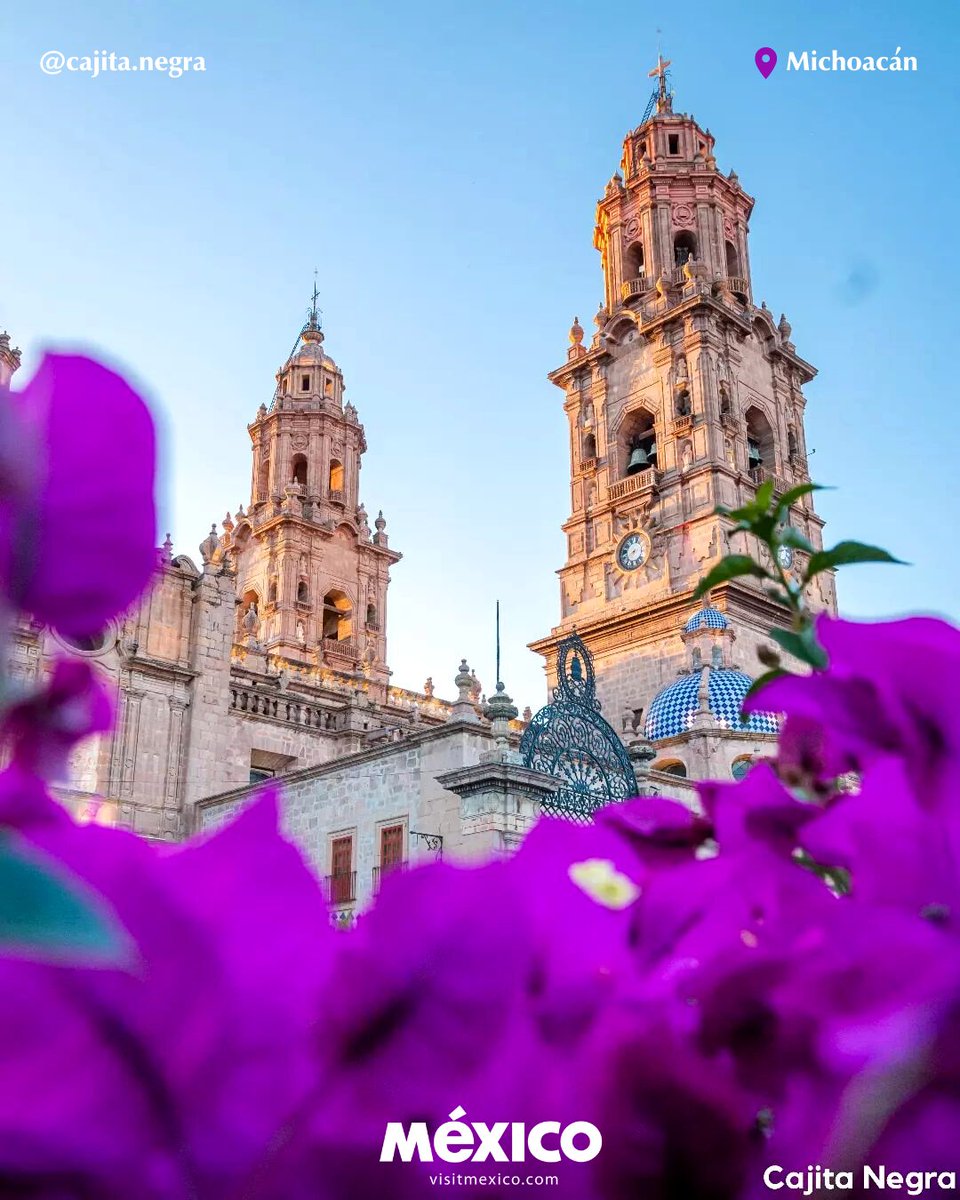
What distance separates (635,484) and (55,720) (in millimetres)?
34593

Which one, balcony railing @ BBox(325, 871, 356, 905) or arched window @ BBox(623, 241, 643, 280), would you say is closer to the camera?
balcony railing @ BBox(325, 871, 356, 905)

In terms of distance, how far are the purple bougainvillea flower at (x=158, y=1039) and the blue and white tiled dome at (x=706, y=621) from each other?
2949 cm

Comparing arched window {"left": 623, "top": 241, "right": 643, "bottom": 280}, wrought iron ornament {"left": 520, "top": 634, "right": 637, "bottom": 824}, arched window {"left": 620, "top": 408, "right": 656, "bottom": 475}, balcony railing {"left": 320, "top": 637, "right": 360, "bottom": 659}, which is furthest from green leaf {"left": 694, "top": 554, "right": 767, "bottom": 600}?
arched window {"left": 623, "top": 241, "right": 643, "bottom": 280}

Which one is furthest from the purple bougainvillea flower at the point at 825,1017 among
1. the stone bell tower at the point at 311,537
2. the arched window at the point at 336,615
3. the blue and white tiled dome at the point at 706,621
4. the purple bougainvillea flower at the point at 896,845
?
the arched window at the point at 336,615

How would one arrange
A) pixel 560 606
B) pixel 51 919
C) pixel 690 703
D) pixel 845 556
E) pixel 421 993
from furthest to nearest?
pixel 560 606, pixel 690 703, pixel 845 556, pixel 421 993, pixel 51 919

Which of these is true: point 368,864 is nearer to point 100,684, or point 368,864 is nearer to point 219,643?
point 219,643

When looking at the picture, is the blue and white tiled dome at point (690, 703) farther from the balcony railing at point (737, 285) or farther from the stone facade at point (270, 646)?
the balcony railing at point (737, 285)

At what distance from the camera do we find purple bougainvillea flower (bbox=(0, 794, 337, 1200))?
0.42m

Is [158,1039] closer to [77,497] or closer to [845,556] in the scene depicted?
[77,497]

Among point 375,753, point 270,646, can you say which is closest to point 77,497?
point 375,753

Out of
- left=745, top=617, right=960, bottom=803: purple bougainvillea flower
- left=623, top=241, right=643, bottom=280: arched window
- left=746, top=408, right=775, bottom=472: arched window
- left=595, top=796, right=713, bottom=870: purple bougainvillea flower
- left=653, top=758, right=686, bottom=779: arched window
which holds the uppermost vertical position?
left=623, top=241, right=643, bottom=280: arched window

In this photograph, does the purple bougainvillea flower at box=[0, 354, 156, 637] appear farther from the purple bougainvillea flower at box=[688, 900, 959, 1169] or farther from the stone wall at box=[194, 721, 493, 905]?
the stone wall at box=[194, 721, 493, 905]

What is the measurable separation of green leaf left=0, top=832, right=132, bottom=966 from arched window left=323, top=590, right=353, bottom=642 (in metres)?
39.7

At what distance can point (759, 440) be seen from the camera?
1453 inches
